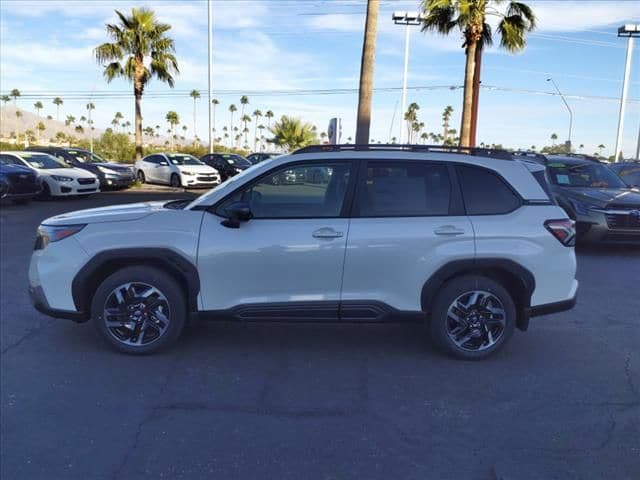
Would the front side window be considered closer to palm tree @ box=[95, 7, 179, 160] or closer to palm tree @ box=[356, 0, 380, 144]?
palm tree @ box=[356, 0, 380, 144]

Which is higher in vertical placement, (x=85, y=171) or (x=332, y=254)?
(x=85, y=171)

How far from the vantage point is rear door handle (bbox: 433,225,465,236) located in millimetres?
4441

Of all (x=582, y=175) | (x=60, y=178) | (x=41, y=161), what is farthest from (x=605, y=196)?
(x=41, y=161)

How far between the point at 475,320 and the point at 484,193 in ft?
3.50

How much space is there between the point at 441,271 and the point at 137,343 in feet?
8.47

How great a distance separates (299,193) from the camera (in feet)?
15.1

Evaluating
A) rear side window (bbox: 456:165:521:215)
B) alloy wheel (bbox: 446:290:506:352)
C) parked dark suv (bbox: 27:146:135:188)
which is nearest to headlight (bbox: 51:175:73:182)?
parked dark suv (bbox: 27:146:135:188)

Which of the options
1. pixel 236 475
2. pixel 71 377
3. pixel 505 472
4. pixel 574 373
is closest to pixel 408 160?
pixel 574 373

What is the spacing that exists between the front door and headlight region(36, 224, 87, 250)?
1079 millimetres

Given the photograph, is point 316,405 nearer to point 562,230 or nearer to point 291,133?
point 562,230

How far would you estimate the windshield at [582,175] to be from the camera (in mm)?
10719

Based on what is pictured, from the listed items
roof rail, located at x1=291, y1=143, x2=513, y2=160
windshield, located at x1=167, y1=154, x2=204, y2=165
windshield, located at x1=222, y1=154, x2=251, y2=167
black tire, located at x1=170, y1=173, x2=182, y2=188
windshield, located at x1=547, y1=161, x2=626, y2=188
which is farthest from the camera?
windshield, located at x1=222, y1=154, x2=251, y2=167

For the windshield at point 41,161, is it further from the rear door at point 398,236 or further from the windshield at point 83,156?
the rear door at point 398,236

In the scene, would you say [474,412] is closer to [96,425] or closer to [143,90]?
[96,425]
